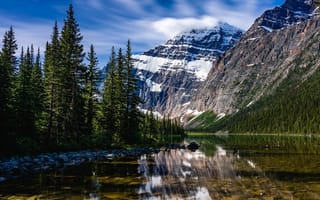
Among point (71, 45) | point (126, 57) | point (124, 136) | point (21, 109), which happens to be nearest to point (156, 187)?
point (21, 109)

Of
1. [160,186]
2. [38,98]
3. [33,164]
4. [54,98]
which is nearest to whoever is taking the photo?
[160,186]

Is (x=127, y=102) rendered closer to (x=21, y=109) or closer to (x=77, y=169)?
(x=21, y=109)

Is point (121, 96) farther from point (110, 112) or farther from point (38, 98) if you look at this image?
point (38, 98)

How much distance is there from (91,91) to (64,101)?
1382cm

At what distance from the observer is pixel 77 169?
30844 mm

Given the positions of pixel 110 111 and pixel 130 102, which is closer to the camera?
pixel 110 111

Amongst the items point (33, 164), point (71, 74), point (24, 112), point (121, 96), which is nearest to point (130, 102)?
point (121, 96)

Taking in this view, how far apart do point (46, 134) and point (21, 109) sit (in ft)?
19.0

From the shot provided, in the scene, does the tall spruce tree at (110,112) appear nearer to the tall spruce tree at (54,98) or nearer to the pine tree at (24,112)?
the tall spruce tree at (54,98)

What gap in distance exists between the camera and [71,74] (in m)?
53.0

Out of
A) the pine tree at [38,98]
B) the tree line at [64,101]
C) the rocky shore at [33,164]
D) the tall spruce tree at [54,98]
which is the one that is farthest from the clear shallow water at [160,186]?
the pine tree at [38,98]

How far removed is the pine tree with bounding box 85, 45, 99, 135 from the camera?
62.0 m

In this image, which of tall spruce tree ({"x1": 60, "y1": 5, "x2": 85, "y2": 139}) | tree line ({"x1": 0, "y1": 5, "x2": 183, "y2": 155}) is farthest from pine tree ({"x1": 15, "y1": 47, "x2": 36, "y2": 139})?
tall spruce tree ({"x1": 60, "y1": 5, "x2": 85, "y2": 139})

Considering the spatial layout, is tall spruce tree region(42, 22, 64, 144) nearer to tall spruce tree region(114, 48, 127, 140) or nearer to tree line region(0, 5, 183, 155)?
tree line region(0, 5, 183, 155)
